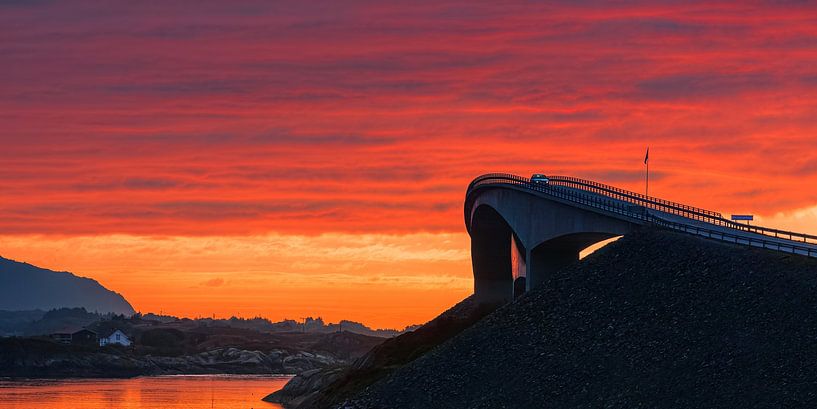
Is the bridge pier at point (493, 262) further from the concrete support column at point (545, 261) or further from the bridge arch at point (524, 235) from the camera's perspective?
the concrete support column at point (545, 261)

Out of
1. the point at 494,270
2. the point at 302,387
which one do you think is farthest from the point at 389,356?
the point at 302,387

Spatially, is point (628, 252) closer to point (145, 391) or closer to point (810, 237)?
point (810, 237)

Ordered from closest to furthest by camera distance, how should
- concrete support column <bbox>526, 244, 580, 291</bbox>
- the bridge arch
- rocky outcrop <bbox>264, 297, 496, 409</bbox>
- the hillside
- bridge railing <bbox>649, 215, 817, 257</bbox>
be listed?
the hillside, bridge railing <bbox>649, 215, 817, 257</bbox>, rocky outcrop <bbox>264, 297, 496, 409</bbox>, the bridge arch, concrete support column <bbox>526, 244, 580, 291</bbox>

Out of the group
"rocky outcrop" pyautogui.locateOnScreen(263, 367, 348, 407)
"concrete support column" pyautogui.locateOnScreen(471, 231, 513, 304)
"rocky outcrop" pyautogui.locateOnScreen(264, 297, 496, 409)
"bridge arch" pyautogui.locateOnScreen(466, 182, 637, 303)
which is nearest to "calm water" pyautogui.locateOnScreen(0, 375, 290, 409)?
"rocky outcrop" pyautogui.locateOnScreen(263, 367, 348, 407)

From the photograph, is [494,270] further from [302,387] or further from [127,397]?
[127,397]

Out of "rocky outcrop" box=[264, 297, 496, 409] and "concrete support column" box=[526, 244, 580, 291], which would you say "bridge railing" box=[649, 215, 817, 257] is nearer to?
"concrete support column" box=[526, 244, 580, 291]

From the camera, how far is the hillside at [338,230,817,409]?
6131 centimetres

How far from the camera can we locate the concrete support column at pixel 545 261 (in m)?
102

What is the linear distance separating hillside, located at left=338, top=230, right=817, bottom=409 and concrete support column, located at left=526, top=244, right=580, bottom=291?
13.5m

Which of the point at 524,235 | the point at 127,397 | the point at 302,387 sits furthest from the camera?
the point at 127,397

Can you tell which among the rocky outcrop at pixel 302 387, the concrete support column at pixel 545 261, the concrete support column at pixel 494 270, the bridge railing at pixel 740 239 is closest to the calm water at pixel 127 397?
the rocky outcrop at pixel 302 387

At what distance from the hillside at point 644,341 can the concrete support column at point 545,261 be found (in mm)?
13451

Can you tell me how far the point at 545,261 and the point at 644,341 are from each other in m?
34.1

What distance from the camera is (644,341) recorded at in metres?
69.4
